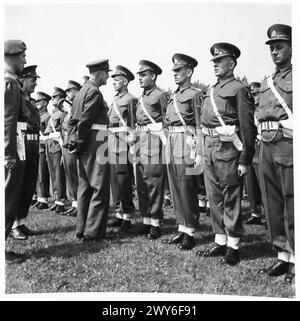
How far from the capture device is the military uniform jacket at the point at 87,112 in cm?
558

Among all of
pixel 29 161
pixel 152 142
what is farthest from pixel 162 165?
pixel 29 161

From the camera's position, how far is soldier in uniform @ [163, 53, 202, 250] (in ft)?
17.6

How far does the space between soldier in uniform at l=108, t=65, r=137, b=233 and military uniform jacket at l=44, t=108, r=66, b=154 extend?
6.29ft

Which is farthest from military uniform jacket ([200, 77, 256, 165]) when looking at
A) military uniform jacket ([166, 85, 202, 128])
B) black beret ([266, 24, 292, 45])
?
black beret ([266, 24, 292, 45])

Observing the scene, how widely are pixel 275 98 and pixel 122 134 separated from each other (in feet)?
10.2

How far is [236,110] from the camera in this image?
4.71 meters

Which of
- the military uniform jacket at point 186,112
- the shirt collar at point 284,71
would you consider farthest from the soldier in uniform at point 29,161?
the shirt collar at point 284,71

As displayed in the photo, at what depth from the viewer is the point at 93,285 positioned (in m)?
4.16

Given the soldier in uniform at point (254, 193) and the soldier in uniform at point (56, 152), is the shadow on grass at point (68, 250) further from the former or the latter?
the soldier in uniform at point (254, 193)

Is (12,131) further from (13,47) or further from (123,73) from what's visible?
(123,73)

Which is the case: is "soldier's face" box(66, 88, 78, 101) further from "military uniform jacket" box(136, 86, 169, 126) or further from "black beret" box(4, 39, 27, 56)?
"black beret" box(4, 39, 27, 56)

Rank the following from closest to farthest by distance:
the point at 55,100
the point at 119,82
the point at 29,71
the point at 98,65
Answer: the point at 98,65 → the point at 29,71 → the point at 119,82 → the point at 55,100

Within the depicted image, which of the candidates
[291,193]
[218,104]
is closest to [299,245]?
[291,193]
